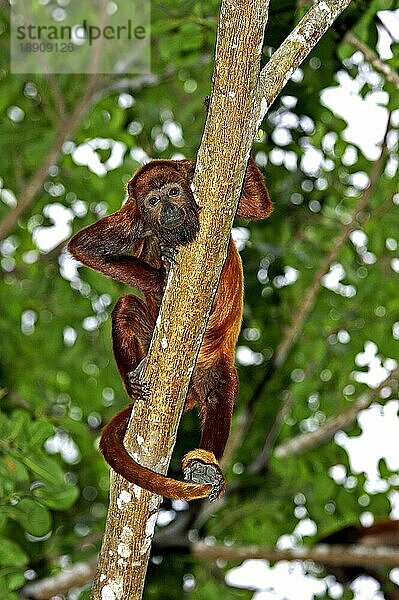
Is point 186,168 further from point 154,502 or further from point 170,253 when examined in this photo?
point 154,502

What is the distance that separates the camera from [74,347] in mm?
6062

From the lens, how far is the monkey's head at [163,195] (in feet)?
9.86

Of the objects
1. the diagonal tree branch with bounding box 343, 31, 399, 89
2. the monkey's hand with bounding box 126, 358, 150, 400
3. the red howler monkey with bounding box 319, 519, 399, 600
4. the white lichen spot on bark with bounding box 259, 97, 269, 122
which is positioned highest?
the white lichen spot on bark with bounding box 259, 97, 269, 122

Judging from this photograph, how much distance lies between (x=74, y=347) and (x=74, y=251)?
2703 mm

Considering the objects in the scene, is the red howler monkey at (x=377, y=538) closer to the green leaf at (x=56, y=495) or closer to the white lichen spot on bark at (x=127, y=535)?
the green leaf at (x=56, y=495)

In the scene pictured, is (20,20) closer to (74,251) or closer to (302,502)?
(74,251)

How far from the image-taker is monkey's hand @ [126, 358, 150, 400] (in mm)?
2654

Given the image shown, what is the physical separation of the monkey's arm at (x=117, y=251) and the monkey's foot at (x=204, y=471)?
27.6 inches

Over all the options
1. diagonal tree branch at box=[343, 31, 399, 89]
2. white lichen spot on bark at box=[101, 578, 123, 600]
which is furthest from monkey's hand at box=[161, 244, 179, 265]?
diagonal tree branch at box=[343, 31, 399, 89]

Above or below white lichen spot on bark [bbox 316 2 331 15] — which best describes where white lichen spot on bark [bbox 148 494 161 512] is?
below

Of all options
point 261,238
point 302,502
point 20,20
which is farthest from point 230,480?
point 20,20

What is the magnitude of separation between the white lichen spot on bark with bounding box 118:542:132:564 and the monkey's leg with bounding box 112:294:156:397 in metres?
0.68

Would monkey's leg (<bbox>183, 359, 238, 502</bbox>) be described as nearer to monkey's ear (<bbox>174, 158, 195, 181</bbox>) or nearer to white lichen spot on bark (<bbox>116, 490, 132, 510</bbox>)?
white lichen spot on bark (<bbox>116, 490, 132, 510</bbox>)

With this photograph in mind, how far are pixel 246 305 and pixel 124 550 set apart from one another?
112 inches
